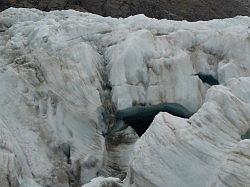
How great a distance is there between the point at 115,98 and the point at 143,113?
3.11 feet

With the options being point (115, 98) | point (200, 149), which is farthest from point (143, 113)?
point (200, 149)

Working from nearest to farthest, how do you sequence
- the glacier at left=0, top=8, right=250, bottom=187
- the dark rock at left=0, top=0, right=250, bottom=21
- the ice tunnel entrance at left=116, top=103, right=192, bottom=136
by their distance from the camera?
the glacier at left=0, top=8, right=250, bottom=187, the ice tunnel entrance at left=116, top=103, right=192, bottom=136, the dark rock at left=0, top=0, right=250, bottom=21

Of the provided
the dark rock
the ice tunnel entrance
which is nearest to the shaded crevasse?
the ice tunnel entrance

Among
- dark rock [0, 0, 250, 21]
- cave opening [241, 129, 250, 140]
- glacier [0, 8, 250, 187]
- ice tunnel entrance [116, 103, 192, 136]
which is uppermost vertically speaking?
cave opening [241, 129, 250, 140]

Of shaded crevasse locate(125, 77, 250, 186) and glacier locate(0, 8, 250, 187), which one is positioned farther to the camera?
glacier locate(0, 8, 250, 187)

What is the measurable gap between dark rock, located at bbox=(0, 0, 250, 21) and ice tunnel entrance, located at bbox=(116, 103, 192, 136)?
63.3 feet

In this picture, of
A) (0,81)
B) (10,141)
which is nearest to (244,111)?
(10,141)

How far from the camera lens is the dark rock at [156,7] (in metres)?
34.9

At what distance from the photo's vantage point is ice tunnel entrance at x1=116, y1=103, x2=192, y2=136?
15906 millimetres

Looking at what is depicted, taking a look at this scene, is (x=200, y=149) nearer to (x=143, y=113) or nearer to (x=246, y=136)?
(x=246, y=136)

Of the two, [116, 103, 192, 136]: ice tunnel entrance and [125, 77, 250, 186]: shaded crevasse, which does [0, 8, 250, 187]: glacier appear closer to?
[125, 77, 250, 186]: shaded crevasse

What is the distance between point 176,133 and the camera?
11.6 metres

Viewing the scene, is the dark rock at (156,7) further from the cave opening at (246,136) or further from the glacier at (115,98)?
the cave opening at (246,136)

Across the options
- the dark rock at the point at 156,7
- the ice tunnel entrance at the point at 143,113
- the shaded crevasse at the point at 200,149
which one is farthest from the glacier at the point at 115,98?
the dark rock at the point at 156,7
